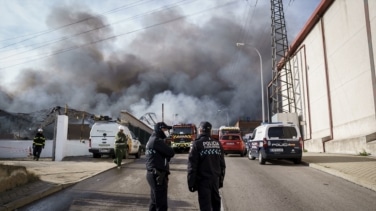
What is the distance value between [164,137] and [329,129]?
22.9 metres

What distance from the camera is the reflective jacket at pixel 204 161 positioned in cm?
515

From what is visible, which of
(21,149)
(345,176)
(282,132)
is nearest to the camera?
(345,176)

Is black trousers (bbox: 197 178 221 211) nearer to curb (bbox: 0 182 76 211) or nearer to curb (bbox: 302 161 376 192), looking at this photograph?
curb (bbox: 0 182 76 211)

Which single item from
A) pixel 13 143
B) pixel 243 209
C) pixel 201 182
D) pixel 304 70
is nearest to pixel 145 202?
pixel 243 209

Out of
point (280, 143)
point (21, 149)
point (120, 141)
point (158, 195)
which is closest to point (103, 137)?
point (120, 141)

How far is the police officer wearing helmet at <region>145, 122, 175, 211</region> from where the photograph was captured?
533cm

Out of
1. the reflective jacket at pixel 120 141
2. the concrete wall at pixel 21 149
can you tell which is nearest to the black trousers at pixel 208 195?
the reflective jacket at pixel 120 141

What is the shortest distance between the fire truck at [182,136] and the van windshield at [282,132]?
1339 cm

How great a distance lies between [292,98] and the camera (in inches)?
1449

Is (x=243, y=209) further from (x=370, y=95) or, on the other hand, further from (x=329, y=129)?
(x=329, y=129)

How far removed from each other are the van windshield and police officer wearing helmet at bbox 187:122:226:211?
1073 cm

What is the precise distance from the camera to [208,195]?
5078 mm

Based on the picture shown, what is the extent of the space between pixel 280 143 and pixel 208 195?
36.2 feet

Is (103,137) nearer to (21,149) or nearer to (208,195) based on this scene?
(21,149)
